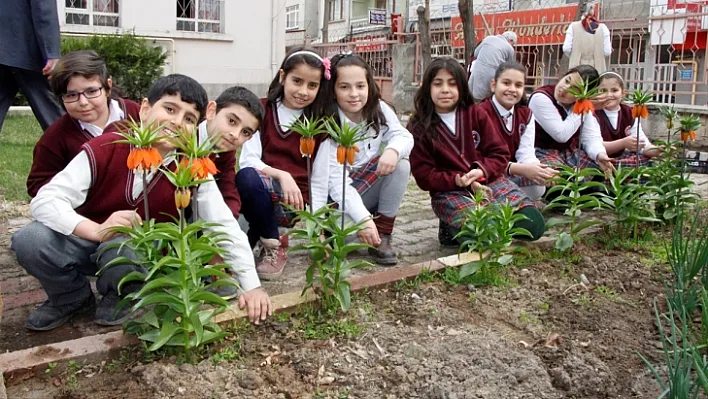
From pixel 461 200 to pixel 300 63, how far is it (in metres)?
1.18

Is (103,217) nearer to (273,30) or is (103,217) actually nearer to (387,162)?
(387,162)

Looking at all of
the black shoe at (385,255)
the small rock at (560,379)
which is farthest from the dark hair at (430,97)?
the small rock at (560,379)

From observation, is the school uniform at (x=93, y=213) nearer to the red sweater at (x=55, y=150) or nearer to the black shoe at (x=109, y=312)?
the black shoe at (x=109, y=312)

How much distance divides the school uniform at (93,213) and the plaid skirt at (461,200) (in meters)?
1.51

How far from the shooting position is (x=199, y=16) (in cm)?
1409

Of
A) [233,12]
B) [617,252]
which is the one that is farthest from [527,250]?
[233,12]

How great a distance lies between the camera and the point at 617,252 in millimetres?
3621

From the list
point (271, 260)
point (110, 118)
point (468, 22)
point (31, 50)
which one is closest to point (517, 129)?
point (271, 260)

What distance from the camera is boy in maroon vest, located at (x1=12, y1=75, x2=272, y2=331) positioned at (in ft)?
8.04

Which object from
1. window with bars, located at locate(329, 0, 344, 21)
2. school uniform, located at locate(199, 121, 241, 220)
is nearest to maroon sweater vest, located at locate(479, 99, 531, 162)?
school uniform, located at locate(199, 121, 241, 220)

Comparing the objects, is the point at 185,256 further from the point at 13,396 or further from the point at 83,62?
the point at 83,62

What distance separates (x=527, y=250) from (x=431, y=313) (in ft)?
3.36

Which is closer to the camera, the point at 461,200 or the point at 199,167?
the point at 199,167

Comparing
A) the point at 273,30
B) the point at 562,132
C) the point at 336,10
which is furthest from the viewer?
the point at 336,10
